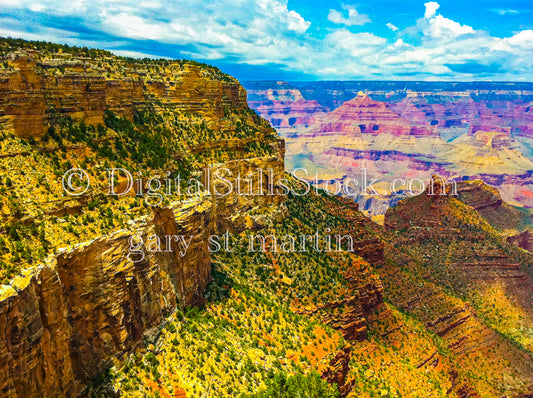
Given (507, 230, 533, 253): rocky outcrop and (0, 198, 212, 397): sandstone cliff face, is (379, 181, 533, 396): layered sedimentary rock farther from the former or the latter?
(0, 198, 212, 397): sandstone cliff face

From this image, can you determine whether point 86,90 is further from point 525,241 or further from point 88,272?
point 525,241

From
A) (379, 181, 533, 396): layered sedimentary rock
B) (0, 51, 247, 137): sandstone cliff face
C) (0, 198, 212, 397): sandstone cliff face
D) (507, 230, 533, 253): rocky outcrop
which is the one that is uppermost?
(0, 51, 247, 137): sandstone cliff face

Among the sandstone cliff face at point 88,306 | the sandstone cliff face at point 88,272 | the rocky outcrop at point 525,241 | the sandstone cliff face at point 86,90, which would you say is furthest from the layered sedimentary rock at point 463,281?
the sandstone cliff face at point 88,306

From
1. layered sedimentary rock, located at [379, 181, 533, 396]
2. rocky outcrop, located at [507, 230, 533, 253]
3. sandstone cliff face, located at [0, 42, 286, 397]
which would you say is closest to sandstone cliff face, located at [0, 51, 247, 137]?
sandstone cliff face, located at [0, 42, 286, 397]

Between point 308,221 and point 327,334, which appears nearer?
point 327,334

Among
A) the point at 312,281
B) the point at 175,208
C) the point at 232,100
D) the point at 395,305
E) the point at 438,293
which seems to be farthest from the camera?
the point at 438,293

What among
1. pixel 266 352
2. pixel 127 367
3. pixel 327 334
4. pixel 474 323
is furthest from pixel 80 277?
pixel 474 323

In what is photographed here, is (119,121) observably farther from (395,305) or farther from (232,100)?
(395,305)

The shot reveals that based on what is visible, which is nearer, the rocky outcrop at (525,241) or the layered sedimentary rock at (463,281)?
the layered sedimentary rock at (463,281)

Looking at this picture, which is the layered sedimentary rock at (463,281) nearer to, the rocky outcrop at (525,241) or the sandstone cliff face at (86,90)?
the rocky outcrop at (525,241)
